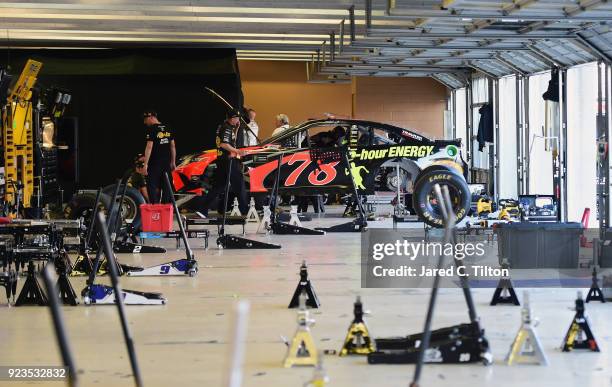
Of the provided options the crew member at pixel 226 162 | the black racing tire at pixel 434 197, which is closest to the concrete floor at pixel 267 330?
the black racing tire at pixel 434 197

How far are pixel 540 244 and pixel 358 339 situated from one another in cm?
448

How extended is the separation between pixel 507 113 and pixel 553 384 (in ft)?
49.3

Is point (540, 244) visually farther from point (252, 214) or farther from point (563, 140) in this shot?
point (252, 214)

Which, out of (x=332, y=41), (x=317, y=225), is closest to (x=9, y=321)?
(x=317, y=225)

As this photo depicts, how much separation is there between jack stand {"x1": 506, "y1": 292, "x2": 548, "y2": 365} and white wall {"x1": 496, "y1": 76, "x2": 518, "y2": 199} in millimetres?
14077

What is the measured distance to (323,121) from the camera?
1681cm

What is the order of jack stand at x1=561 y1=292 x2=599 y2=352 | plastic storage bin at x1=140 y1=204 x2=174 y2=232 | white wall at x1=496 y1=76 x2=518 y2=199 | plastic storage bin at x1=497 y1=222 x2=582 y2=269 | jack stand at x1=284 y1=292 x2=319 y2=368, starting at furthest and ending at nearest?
white wall at x1=496 y1=76 x2=518 y2=199, plastic storage bin at x1=140 y1=204 x2=174 y2=232, plastic storage bin at x1=497 y1=222 x2=582 y2=269, jack stand at x1=561 y1=292 x2=599 y2=352, jack stand at x1=284 y1=292 x2=319 y2=368

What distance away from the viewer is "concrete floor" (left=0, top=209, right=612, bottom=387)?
6.16 meters

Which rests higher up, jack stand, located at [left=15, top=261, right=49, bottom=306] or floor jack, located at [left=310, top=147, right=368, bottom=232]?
floor jack, located at [left=310, top=147, right=368, bottom=232]

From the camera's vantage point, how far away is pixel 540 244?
1069 centimetres

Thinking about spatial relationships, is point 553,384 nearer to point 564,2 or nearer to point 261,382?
point 261,382

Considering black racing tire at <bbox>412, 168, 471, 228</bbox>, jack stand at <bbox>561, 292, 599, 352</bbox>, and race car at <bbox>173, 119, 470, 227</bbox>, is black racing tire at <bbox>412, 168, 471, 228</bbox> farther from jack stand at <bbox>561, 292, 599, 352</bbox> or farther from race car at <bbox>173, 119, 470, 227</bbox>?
jack stand at <bbox>561, 292, 599, 352</bbox>

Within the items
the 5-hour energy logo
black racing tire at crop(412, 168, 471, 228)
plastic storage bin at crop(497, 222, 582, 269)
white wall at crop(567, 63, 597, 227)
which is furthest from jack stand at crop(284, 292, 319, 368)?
white wall at crop(567, 63, 597, 227)

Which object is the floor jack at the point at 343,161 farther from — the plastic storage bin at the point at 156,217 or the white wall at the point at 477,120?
the white wall at the point at 477,120
